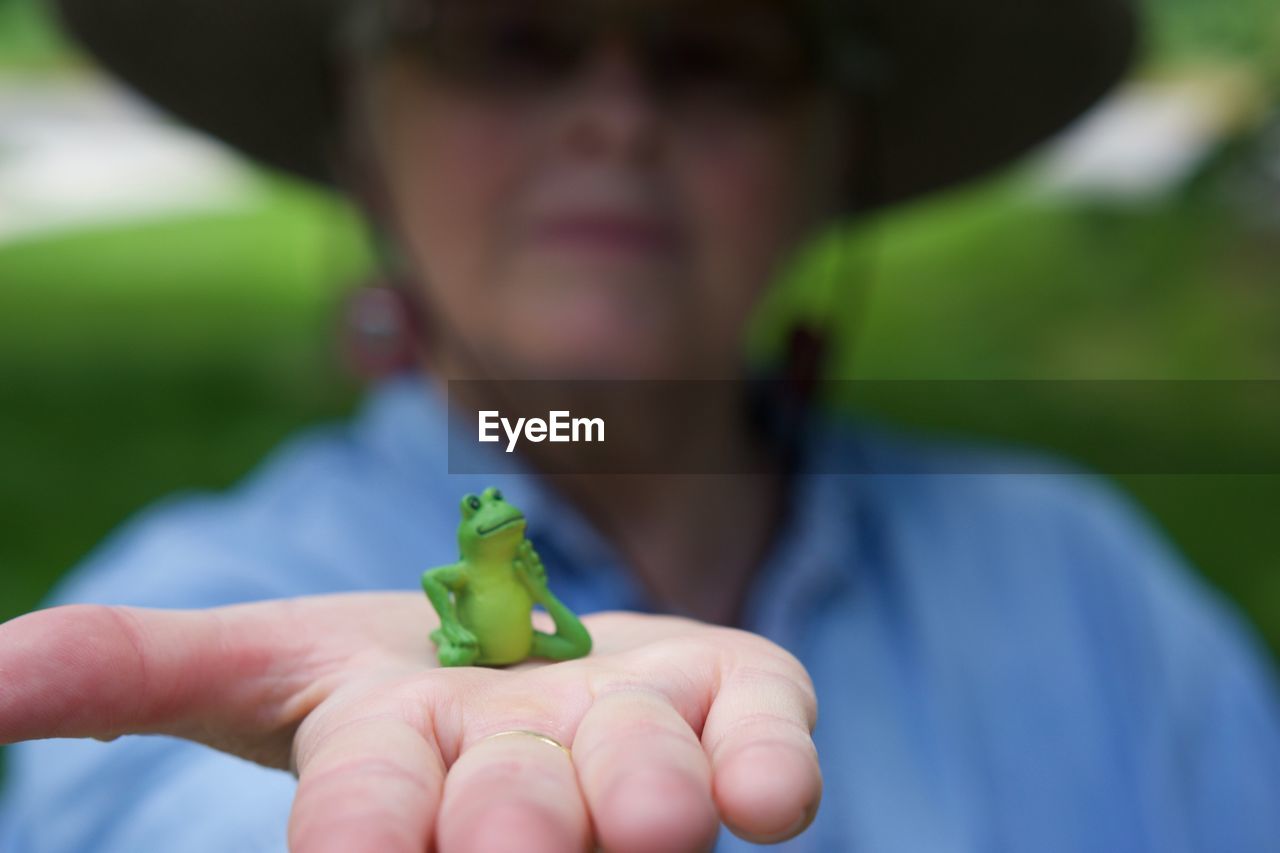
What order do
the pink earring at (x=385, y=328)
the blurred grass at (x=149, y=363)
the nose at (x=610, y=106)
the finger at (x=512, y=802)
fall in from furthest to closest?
the blurred grass at (x=149, y=363), the pink earring at (x=385, y=328), the nose at (x=610, y=106), the finger at (x=512, y=802)

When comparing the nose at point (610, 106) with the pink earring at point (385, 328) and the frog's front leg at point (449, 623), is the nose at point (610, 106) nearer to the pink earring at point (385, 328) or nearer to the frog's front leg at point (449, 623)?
the pink earring at point (385, 328)

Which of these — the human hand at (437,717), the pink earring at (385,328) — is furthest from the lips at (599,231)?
the human hand at (437,717)

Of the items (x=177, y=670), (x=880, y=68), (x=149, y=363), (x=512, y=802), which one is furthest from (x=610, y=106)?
(x=149, y=363)

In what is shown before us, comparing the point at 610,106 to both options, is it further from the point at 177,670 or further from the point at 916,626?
the point at 177,670

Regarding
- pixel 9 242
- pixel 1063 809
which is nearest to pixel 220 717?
pixel 1063 809

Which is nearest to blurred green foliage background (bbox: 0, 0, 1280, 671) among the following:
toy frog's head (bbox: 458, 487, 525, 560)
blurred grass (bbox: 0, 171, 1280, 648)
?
blurred grass (bbox: 0, 171, 1280, 648)

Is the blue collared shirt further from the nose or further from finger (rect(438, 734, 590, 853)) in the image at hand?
finger (rect(438, 734, 590, 853))
